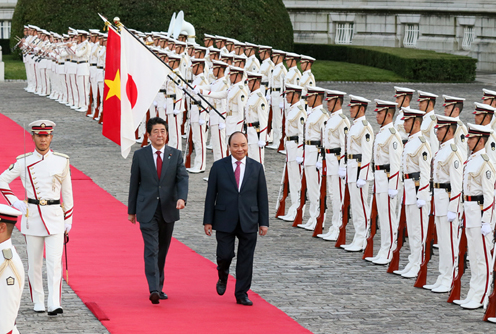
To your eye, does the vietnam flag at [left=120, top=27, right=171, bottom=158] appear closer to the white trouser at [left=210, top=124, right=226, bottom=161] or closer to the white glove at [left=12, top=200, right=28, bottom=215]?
the white glove at [left=12, top=200, right=28, bottom=215]

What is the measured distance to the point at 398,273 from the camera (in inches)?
414

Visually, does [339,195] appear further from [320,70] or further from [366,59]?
[366,59]

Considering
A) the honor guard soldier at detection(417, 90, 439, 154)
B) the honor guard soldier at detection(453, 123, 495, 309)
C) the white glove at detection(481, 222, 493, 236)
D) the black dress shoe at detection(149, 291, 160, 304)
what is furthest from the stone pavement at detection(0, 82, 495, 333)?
the honor guard soldier at detection(417, 90, 439, 154)

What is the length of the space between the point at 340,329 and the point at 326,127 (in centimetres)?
414

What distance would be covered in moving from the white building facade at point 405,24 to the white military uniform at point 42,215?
2958 cm

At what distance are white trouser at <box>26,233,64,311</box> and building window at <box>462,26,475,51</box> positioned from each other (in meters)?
30.1

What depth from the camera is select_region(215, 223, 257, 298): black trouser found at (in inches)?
353

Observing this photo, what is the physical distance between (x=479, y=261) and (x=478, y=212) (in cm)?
48

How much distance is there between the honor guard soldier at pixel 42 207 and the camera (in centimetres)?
849

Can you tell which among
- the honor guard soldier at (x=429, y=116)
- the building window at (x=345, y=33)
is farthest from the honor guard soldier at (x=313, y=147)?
the building window at (x=345, y=33)

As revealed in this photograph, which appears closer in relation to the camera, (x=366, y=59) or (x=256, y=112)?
(x=256, y=112)

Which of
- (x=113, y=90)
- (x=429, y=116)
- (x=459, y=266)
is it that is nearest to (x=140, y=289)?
(x=113, y=90)

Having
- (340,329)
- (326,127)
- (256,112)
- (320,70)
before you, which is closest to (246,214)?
(340,329)

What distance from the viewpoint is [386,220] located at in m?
11.1
